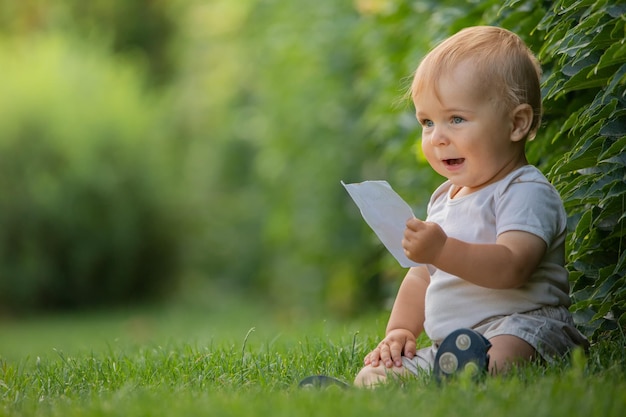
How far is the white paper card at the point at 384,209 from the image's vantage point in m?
2.73

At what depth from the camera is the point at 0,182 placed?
11477mm

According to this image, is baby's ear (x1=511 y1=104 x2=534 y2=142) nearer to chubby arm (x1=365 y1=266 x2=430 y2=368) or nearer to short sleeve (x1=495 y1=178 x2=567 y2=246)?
short sleeve (x1=495 y1=178 x2=567 y2=246)

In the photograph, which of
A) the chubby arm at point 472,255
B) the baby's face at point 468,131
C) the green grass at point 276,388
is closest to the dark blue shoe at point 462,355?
the green grass at point 276,388

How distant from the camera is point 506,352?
8.43ft

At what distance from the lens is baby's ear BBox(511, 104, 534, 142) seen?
8.84 feet

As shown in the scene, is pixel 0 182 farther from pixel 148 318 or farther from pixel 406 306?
pixel 406 306

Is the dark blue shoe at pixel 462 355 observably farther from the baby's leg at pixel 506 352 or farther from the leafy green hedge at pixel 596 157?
the leafy green hedge at pixel 596 157

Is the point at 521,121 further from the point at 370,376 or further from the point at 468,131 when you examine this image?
the point at 370,376

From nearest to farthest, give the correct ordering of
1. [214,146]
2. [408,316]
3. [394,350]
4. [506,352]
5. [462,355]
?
[462,355]
[506,352]
[394,350]
[408,316]
[214,146]

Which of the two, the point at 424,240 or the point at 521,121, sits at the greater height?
the point at 521,121

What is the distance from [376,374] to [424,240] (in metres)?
0.53

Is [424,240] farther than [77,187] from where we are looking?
No

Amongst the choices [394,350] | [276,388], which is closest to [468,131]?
[394,350]

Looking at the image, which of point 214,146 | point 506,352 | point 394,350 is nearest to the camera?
point 506,352
